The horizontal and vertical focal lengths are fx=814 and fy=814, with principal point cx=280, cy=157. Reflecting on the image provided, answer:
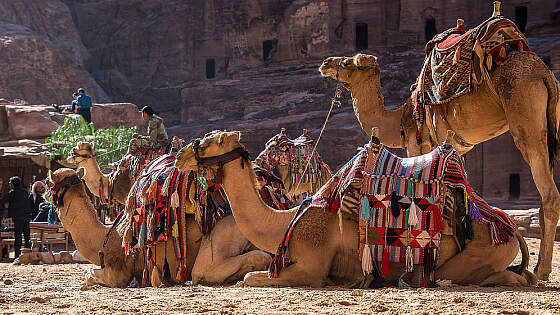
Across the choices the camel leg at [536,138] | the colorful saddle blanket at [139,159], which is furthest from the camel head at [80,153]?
the camel leg at [536,138]

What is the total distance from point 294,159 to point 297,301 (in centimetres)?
766

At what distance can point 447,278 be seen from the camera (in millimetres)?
6047

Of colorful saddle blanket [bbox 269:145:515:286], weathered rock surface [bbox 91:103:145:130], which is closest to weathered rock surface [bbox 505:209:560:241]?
colorful saddle blanket [bbox 269:145:515:286]

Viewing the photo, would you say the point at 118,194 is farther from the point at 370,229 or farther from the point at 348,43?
the point at 348,43

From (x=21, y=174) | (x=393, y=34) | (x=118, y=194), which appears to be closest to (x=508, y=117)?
(x=118, y=194)

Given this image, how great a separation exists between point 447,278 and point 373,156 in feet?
3.48

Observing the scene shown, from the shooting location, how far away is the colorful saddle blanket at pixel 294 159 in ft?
41.3

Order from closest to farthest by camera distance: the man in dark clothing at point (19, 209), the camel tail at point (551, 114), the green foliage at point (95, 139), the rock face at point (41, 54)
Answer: the camel tail at point (551, 114) → the man in dark clothing at point (19, 209) → the green foliage at point (95, 139) → the rock face at point (41, 54)

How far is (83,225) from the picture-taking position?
796 cm

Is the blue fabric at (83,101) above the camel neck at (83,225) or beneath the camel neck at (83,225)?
above

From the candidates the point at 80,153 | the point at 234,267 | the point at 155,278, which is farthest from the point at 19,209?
the point at 234,267

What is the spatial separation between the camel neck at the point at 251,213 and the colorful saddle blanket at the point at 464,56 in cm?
298

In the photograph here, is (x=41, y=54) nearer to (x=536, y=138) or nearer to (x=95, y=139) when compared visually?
(x=95, y=139)

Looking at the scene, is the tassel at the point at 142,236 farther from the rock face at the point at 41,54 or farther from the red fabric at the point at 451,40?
the rock face at the point at 41,54
